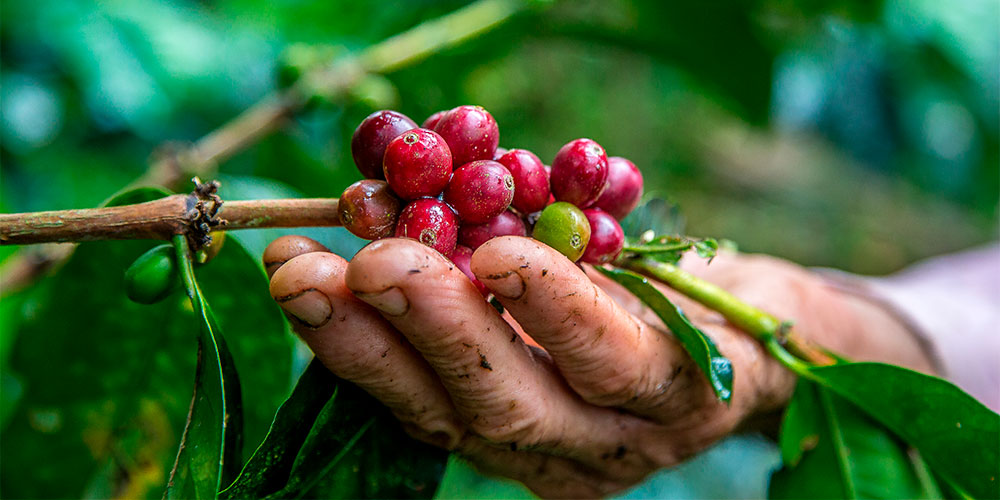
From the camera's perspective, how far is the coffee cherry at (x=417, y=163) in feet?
2.44

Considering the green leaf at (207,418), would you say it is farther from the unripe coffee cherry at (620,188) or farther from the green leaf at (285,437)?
the unripe coffee cherry at (620,188)

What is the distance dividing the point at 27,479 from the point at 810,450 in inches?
53.4

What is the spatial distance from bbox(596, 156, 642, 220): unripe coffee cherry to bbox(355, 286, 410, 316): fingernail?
1.13ft

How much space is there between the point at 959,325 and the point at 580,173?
1.61 meters

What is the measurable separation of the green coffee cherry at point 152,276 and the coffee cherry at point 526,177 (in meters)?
0.43

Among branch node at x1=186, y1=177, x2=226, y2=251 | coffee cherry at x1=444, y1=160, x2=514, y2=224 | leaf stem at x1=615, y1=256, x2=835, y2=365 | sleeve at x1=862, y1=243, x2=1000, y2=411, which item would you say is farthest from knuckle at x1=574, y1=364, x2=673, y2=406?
sleeve at x1=862, y1=243, x2=1000, y2=411

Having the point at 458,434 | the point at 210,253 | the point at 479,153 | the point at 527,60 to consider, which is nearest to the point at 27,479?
the point at 210,253

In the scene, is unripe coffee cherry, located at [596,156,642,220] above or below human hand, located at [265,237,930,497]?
above

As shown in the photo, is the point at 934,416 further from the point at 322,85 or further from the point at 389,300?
the point at 322,85

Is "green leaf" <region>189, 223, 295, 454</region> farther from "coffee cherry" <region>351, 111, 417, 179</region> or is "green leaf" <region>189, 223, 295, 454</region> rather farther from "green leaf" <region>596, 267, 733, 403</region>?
"green leaf" <region>596, 267, 733, 403</region>

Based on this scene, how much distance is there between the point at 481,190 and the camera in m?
0.76

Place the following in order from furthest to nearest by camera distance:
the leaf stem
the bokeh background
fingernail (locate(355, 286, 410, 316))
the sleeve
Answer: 1. the bokeh background
2. the sleeve
3. the leaf stem
4. fingernail (locate(355, 286, 410, 316))

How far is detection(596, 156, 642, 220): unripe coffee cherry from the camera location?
917mm

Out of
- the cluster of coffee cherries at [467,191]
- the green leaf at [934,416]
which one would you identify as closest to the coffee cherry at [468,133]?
the cluster of coffee cherries at [467,191]
